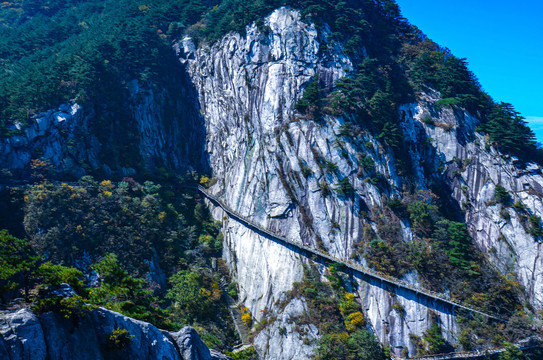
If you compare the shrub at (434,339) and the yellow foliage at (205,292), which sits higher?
the yellow foliage at (205,292)

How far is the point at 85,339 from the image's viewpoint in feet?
52.8

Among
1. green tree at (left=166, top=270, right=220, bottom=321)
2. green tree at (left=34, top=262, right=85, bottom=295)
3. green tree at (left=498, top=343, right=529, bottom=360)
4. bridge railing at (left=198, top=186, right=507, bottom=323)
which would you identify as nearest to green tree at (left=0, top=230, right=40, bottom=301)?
green tree at (left=34, top=262, right=85, bottom=295)

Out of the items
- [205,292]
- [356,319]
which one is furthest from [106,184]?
[356,319]

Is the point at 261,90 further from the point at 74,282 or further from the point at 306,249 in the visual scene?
the point at 74,282

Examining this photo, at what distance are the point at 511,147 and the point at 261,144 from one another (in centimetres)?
4038

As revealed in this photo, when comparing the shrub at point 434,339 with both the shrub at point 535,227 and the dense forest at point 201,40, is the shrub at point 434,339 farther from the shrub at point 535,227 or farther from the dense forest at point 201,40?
the dense forest at point 201,40

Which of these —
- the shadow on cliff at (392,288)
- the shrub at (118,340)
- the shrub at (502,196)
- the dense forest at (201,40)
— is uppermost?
the dense forest at (201,40)

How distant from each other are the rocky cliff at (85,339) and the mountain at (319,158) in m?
21.2

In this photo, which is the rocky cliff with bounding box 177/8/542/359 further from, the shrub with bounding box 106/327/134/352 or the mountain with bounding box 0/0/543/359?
the shrub with bounding box 106/327/134/352

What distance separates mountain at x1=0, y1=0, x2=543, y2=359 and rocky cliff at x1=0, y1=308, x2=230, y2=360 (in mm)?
21181

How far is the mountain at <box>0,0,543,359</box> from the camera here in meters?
40.9

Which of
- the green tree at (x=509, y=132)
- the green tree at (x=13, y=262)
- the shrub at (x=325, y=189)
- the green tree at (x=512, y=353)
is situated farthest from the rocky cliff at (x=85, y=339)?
the green tree at (x=509, y=132)

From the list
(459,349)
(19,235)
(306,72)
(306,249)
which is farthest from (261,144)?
(459,349)

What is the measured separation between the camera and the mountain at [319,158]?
4094cm
